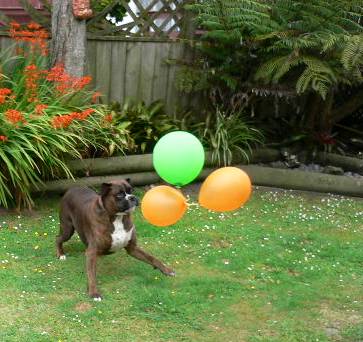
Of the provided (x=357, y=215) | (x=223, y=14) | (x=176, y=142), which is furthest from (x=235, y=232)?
(x=223, y=14)

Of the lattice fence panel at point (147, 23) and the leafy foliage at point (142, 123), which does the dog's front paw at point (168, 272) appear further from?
the lattice fence panel at point (147, 23)

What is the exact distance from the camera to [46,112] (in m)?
6.10

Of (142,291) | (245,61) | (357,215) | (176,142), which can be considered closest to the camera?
(176,142)

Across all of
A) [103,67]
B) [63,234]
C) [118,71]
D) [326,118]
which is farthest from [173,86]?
[63,234]

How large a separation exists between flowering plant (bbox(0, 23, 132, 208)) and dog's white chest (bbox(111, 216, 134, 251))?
1617mm

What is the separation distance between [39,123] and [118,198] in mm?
1985

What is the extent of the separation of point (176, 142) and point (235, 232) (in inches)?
80.5

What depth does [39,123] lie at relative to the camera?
589 cm

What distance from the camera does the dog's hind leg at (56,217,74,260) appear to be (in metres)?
4.94

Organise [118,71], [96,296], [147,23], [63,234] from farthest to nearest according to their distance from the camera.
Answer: [147,23] < [118,71] < [63,234] < [96,296]

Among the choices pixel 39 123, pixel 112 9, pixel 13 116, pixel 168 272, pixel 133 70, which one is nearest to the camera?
pixel 168 272

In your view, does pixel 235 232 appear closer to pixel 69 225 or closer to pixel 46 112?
pixel 69 225

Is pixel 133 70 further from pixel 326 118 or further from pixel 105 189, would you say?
pixel 105 189

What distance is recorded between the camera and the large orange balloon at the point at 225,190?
13.5ft
